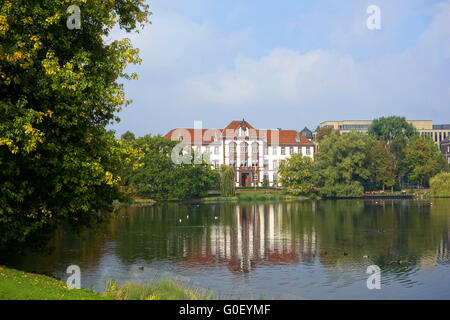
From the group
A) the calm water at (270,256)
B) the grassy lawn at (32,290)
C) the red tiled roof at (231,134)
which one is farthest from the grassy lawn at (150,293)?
the red tiled roof at (231,134)

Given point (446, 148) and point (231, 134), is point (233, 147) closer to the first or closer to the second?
point (231, 134)

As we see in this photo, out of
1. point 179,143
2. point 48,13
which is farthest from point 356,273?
point 179,143

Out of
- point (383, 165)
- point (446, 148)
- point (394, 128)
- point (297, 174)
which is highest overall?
point (394, 128)

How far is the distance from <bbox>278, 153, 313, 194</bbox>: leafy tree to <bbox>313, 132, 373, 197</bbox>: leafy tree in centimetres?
169

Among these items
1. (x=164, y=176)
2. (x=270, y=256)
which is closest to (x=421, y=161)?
(x=164, y=176)

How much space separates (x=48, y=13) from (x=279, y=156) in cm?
10465

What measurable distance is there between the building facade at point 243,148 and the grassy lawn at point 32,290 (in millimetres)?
97302

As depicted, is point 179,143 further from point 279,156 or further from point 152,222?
point 152,222

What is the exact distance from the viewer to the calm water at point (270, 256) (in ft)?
83.5

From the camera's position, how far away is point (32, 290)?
54.0ft

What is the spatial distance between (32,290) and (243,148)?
102 metres

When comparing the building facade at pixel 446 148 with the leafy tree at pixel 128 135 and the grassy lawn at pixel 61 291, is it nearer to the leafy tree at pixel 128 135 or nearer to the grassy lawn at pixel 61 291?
the leafy tree at pixel 128 135

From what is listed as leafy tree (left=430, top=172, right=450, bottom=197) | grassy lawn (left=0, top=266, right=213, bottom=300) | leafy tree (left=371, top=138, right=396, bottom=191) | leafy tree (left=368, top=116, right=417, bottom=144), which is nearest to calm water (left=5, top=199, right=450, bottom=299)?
grassy lawn (left=0, top=266, right=213, bottom=300)

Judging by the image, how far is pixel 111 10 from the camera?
2239 centimetres
